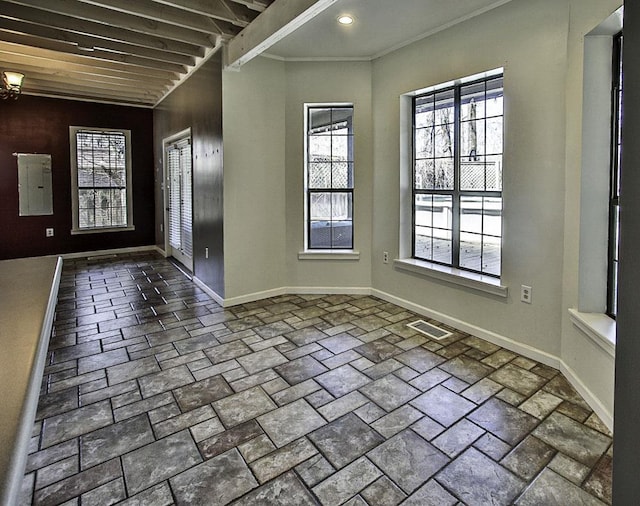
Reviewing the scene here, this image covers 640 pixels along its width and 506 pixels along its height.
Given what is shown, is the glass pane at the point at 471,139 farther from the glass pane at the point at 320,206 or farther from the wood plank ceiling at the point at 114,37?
the wood plank ceiling at the point at 114,37

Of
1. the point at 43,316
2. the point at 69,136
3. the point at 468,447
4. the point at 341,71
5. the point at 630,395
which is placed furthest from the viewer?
the point at 69,136

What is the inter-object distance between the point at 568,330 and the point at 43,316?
3.04 meters

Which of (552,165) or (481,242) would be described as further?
(481,242)

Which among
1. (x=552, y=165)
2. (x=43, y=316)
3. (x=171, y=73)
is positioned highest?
(x=171, y=73)

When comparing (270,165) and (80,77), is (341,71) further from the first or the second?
(80,77)

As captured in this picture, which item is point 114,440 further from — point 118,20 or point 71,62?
point 71,62

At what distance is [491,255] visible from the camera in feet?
12.0

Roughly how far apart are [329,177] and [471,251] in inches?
74.5

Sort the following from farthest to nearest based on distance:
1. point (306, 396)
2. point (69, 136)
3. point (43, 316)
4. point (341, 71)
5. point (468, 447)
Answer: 1. point (69, 136)
2. point (341, 71)
3. point (306, 396)
4. point (468, 447)
5. point (43, 316)

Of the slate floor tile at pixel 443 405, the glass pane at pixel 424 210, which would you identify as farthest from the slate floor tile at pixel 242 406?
the glass pane at pixel 424 210

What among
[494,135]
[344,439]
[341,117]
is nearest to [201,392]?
[344,439]

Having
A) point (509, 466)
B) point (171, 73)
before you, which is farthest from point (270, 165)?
point (509, 466)

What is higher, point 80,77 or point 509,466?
point 80,77

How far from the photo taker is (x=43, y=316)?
5.67 feet
